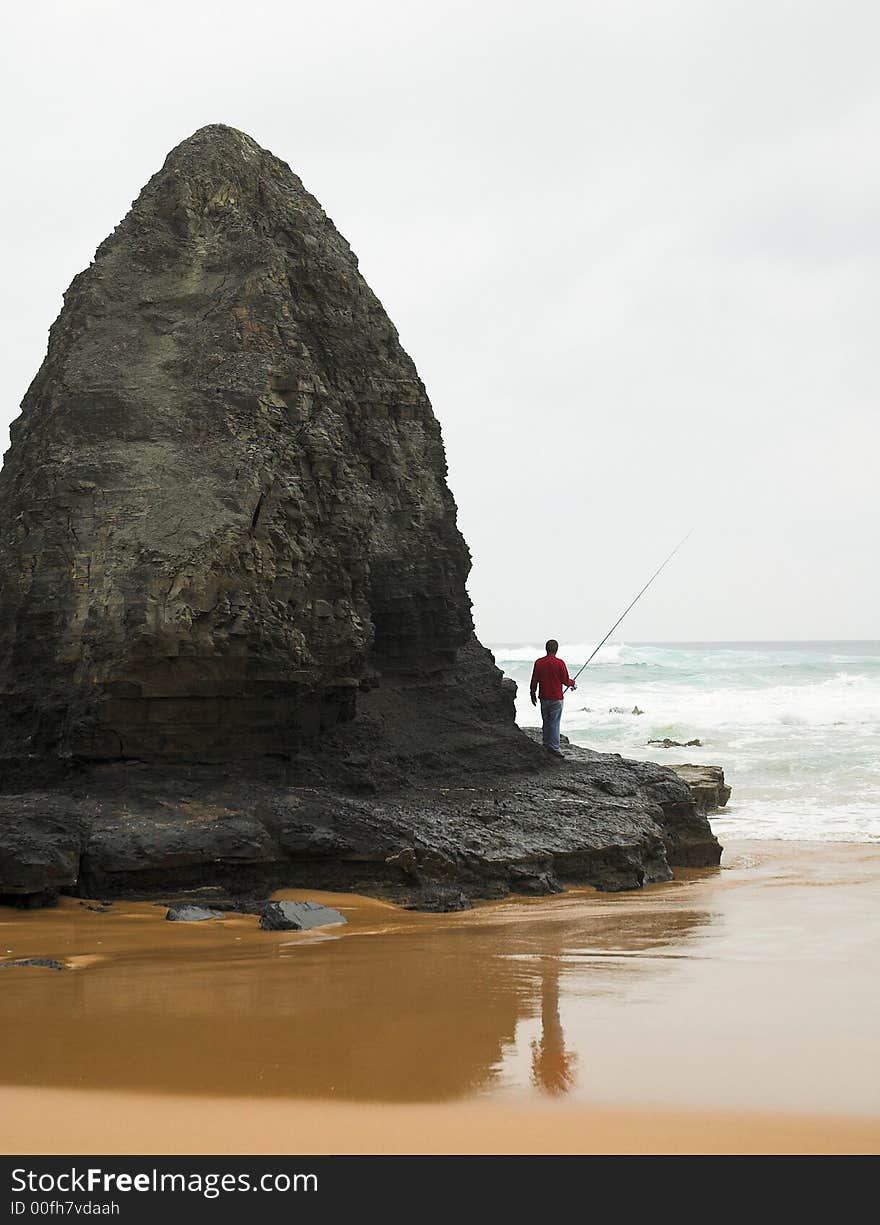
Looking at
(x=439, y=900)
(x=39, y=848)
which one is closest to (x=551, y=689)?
(x=439, y=900)

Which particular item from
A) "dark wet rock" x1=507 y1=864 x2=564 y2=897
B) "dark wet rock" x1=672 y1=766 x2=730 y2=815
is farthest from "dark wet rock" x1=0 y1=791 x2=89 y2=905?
"dark wet rock" x1=672 y1=766 x2=730 y2=815

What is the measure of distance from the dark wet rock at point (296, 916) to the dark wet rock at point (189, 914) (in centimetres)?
30

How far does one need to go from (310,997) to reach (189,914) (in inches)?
79.9

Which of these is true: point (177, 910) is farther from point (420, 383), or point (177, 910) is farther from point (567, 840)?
point (420, 383)

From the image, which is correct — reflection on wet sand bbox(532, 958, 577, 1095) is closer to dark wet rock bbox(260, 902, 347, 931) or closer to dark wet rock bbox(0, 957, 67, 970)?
dark wet rock bbox(260, 902, 347, 931)

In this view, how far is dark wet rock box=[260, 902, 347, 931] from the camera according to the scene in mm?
6539

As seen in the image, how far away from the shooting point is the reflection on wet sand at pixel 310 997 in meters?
3.77

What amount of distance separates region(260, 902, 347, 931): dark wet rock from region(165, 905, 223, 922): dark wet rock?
295 millimetres

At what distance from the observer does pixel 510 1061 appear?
154 inches

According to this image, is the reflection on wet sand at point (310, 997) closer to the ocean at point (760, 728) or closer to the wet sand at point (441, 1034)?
the wet sand at point (441, 1034)

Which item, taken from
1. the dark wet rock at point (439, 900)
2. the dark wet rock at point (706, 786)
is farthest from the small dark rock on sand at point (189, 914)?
A: the dark wet rock at point (706, 786)

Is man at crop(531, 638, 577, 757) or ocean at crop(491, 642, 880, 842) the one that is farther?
ocean at crop(491, 642, 880, 842)

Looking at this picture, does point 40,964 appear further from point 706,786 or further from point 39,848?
point 706,786

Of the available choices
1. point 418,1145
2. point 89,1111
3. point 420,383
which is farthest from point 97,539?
point 418,1145
